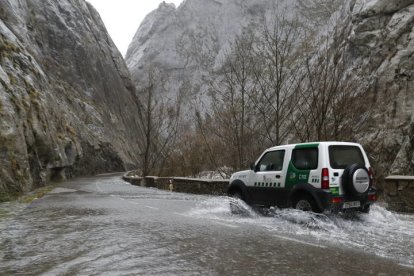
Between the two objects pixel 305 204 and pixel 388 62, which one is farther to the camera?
pixel 388 62

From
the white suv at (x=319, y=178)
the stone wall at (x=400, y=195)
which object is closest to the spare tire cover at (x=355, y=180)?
the white suv at (x=319, y=178)

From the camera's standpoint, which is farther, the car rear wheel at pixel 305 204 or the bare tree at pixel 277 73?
the bare tree at pixel 277 73

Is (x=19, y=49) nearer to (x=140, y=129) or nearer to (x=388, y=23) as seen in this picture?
(x=388, y=23)

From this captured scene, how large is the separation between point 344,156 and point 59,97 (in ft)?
170

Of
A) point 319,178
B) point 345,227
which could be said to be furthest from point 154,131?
point 345,227

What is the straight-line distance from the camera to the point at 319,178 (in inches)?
358

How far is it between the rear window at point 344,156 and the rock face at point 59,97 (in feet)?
38.7

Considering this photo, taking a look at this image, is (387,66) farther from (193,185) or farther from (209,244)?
(209,244)

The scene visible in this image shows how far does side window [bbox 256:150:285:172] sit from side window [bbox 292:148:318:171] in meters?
0.50

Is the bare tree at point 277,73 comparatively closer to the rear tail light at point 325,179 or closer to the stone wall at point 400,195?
the stone wall at point 400,195

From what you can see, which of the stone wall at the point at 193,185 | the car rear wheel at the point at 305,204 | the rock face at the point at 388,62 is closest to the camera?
the car rear wheel at the point at 305,204

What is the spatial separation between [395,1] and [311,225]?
37.5 meters

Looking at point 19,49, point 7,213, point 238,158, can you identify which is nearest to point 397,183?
point 7,213

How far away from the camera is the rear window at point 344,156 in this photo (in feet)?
30.5
